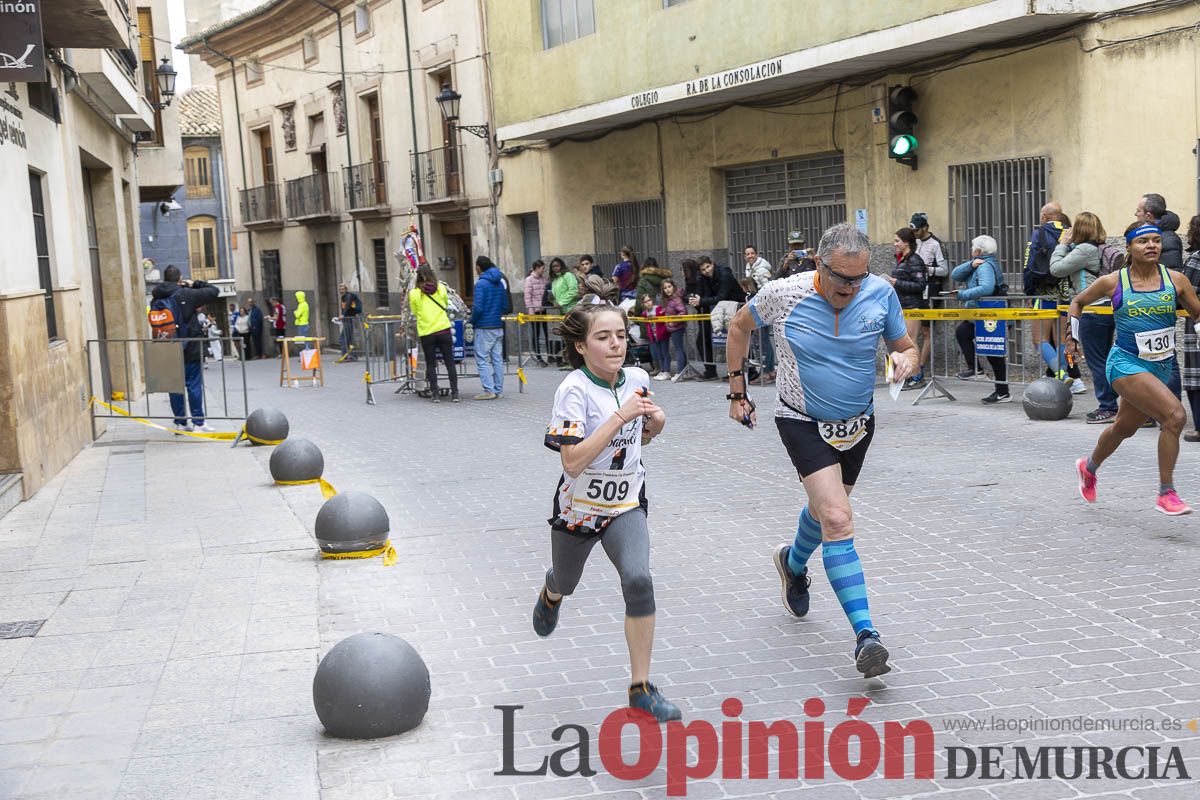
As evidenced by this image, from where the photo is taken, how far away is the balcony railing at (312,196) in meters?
35.5

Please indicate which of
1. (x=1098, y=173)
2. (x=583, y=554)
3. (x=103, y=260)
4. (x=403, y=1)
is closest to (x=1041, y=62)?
(x=1098, y=173)

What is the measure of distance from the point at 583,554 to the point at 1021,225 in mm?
11473

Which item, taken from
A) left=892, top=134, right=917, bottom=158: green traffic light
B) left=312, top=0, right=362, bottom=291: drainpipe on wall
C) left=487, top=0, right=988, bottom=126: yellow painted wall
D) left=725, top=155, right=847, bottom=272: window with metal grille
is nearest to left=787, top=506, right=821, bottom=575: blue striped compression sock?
left=487, top=0, right=988, bottom=126: yellow painted wall

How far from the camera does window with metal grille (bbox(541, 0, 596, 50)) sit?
72.7 feet

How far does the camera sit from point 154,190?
27.8 m

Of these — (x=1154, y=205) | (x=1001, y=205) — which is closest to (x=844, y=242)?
(x=1154, y=205)

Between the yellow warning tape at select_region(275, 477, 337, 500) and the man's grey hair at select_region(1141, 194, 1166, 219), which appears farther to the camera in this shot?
the man's grey hair at select_region(1141, 194, 1166, 219)

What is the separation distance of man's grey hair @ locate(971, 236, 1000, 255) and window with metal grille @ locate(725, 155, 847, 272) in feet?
12.1

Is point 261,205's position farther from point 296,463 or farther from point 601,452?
point 601,452

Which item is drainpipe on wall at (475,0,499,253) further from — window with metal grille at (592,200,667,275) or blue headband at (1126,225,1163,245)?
blue headband at (1126,225,1163,245)

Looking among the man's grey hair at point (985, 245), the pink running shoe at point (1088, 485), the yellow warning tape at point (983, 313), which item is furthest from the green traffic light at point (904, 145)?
the pink running shoe at point (1088, 485)

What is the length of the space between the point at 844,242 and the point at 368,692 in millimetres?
2563

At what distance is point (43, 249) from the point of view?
1310 centimetres

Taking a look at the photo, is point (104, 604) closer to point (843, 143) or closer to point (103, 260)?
point (843, 143)
